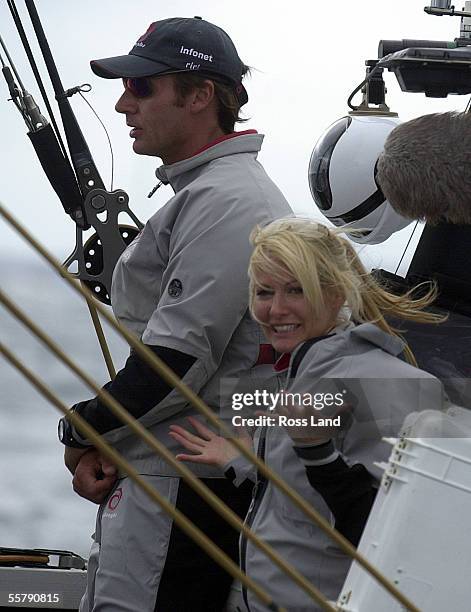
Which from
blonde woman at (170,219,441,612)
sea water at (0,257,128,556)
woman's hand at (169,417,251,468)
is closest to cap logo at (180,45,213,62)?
blonde woman at (170,219,441,612)

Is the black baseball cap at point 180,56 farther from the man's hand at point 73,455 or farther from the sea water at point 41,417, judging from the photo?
the sea water at point 41,417

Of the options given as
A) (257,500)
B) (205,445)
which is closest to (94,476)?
(205,445)

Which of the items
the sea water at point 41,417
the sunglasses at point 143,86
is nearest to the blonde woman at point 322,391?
the sunglasses at point 143,86

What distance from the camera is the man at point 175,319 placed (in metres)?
2.05

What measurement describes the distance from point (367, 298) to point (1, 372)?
10109mm

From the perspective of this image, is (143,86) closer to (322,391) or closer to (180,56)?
(180,56)

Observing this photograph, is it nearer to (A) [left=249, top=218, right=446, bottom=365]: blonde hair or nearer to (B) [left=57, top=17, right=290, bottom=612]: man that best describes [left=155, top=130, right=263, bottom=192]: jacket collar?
(B) [left=57, top=17, right=290, bottom=612]: man

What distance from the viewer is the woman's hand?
197 cm

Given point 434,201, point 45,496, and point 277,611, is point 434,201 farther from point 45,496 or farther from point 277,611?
point 45,496

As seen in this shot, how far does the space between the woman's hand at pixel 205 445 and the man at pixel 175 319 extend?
6cm

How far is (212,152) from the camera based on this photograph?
Answer: 2.21 metres

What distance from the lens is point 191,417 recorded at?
6.80 ft

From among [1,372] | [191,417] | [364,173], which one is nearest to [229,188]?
[191,417]

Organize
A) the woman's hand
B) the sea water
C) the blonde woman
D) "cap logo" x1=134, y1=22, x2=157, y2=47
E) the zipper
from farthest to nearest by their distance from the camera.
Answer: the sea water < "cap logo" x1=134, y1=22, x2=157, y2=47 < the woman's hand < the zipper < the blonde woman
